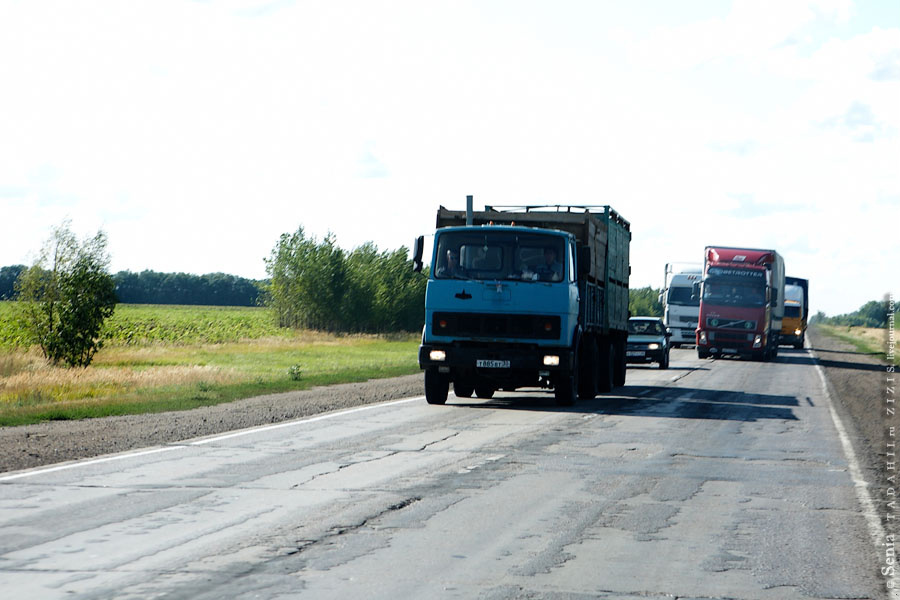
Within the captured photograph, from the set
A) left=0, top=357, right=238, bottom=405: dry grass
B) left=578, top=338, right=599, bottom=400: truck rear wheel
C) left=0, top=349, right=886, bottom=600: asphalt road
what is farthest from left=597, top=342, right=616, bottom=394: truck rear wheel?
left=0, top=357, right=238, bottom=405: dry grass

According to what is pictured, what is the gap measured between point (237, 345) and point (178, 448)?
4915 centimetres

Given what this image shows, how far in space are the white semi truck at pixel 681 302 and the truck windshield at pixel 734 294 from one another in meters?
8.91

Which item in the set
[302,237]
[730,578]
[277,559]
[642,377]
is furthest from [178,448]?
[302,237]

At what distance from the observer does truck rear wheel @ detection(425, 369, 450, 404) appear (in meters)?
19.1

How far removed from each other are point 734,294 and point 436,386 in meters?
25.9

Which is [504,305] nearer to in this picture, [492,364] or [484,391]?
[492,364]

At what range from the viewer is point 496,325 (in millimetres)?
18375

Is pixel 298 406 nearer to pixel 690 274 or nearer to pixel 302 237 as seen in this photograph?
pixel 690 274

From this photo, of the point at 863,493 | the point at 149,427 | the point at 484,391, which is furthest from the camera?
the point at 484,391

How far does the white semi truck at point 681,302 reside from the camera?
172 ft

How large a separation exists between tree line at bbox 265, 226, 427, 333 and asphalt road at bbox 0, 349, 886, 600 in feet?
239

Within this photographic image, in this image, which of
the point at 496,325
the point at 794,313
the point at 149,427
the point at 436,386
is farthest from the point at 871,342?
the point at 149,427

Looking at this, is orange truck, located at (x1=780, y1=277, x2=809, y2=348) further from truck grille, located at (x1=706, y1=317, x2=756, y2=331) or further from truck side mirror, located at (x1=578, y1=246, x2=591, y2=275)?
truck side mirror, located at (x1=578, y1=246, x2=591, y2=275)

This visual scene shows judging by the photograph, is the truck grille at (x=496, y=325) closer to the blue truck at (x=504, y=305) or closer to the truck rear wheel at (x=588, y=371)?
the blue truck at (x=504, y=305)
